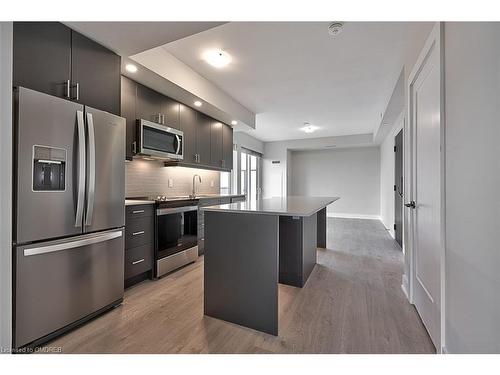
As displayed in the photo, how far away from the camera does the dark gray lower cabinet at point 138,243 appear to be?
2.35 m

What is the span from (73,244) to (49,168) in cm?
55

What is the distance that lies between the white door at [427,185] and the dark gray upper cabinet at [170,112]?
2734mm

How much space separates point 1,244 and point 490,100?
2.27 m

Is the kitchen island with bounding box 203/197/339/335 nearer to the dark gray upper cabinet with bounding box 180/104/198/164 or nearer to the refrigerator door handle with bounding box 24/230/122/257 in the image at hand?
the refrigerator door handle with bounding box 24/230/122/257

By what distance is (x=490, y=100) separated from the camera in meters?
0.94

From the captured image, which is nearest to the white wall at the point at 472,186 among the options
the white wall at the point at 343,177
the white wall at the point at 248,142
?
the white wall at the point at 248,142

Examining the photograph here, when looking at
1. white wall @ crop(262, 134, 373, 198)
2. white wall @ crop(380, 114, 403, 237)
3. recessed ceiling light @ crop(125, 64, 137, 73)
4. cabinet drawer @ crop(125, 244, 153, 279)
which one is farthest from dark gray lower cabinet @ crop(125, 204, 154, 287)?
white wall @ crop(262, 134, 373, 198)

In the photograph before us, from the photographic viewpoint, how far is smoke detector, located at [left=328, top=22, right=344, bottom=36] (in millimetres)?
2043

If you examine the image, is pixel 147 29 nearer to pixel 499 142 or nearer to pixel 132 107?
pixel 132 107

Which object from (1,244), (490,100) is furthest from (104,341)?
(490,100)

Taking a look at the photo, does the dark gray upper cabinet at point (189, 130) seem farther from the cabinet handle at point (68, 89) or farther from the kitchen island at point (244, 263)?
the kitchen island at point (244, 263)

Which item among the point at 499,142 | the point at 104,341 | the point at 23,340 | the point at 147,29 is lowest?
the point at 104,341

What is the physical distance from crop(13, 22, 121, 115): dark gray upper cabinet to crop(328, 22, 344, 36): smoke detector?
76.0 inches

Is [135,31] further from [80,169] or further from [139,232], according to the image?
[139,232]
